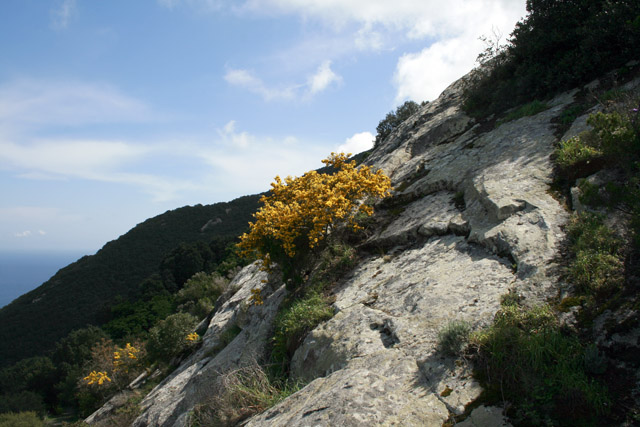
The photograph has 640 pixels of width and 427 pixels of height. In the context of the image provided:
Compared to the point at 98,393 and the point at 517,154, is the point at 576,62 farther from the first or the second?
the point at 98,393

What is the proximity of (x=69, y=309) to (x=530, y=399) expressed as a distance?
253 ft

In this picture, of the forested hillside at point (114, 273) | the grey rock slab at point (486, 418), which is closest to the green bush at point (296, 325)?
the grey rock slab at point (486, 418)

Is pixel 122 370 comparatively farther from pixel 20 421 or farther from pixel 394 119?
pixel 394 119

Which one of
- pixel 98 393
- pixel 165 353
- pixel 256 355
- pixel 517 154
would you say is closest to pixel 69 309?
pixel 98 393

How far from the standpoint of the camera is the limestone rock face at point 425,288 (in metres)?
4.14

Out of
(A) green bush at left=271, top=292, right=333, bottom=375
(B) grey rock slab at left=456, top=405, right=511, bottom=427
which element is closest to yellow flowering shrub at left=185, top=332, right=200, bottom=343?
(A) green bush at left=271, top=292, right=333, bottom=375

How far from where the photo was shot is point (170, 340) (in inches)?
620

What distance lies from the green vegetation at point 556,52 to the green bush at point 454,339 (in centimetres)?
884

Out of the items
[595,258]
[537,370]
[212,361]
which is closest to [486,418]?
[537,370]

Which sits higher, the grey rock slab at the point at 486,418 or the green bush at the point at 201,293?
the grey rock slab at the point at 486,418

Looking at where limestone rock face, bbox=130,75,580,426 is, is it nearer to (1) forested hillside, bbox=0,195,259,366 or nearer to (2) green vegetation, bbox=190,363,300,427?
(2) green vegetation, bbox=190,363,300,427

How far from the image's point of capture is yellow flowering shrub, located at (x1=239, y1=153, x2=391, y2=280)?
29.0 feet

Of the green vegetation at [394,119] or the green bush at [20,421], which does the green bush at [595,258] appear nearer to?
the green vegetation at [394,119]

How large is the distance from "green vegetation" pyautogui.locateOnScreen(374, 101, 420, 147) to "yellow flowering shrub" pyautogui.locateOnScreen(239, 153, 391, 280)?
14269 mm
